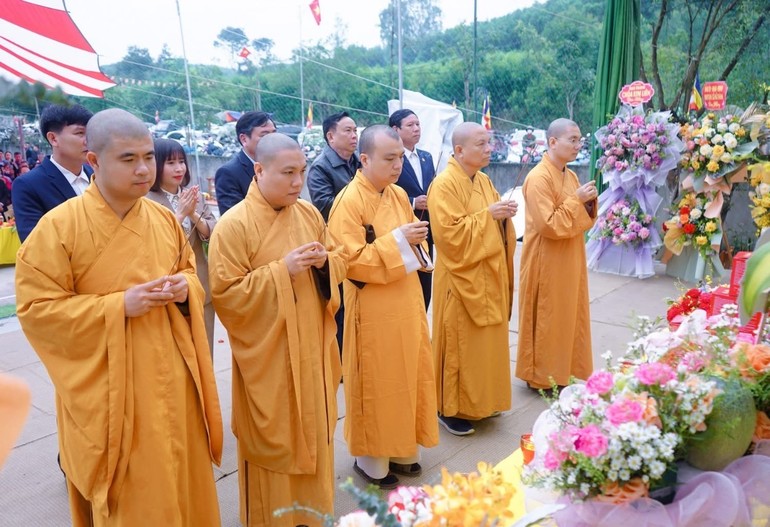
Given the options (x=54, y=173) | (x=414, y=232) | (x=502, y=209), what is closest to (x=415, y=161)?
(x=502, y=209)

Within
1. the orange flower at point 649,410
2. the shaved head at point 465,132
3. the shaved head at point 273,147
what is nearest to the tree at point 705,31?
the shaved head at point 465,132

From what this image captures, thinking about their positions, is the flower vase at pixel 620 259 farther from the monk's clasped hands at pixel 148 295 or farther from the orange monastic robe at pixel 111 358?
the monk's clasped hands at pixel 148 295

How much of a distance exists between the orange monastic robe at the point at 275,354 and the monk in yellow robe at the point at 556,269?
1765 millimetres

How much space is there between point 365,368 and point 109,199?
1.39 m

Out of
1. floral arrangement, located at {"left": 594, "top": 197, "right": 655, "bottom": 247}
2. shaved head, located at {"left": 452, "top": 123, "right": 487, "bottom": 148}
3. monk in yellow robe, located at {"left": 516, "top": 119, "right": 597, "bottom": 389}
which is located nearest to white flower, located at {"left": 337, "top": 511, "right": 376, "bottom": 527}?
shaved head, located at {"left": 452, "top": 123, "right": 487, "bottom": 148}

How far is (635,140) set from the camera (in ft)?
22.2

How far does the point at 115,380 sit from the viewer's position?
6.39 ft

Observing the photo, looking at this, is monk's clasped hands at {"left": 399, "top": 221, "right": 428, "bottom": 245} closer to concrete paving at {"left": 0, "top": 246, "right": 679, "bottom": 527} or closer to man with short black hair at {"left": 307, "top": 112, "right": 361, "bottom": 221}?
concrete paving at {"left": 0, "top": 246, "right": 679, "bottom": 527}

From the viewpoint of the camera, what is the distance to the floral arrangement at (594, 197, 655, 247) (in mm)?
6981

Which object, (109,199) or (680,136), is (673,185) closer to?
(680,136)

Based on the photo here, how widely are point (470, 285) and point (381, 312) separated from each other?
27.2 inches

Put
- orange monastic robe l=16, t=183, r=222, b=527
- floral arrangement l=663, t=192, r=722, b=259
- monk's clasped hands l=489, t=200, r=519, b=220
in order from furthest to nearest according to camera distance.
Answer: floral arrangement l=663, t=192, r=722, b=259
monk's clasped hands l=489, t=200, r=519, b=220
orange monastic robe l=16, t=183, r=222, b=527

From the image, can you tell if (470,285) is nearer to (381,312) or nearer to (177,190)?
(381,312)

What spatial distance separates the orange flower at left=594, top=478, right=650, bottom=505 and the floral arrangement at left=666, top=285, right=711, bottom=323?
157cm
